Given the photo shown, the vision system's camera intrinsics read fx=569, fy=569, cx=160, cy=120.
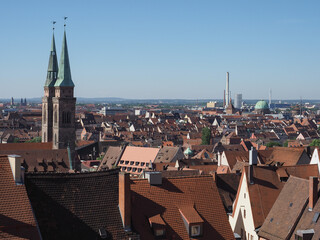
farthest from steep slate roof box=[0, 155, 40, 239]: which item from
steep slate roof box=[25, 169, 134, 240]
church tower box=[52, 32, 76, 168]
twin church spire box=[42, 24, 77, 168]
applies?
church tower box=[52, 32, 76, 168]

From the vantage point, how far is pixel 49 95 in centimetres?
12838

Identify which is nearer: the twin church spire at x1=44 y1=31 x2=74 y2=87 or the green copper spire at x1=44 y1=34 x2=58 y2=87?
the twin church spire at x1=44 y1=31 x2=74 y2=87

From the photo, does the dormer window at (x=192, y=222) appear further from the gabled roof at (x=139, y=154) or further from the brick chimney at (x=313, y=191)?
the gabled roof at (x=139, y=154)

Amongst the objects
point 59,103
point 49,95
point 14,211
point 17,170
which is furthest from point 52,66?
point 14,211

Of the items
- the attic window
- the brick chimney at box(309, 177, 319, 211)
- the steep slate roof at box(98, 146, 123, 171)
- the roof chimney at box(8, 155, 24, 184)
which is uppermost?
the roof chimney at box(8, 155, 24, 184)

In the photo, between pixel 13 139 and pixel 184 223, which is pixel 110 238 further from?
pixel 13 139

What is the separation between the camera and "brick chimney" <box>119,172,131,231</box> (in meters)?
34.1

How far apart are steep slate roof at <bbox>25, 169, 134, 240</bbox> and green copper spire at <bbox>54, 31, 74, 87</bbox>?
299 ft

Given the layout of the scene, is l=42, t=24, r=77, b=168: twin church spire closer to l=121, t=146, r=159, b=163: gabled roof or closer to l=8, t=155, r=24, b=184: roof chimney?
l=121, t=146, r=159, b=163: gabled roof

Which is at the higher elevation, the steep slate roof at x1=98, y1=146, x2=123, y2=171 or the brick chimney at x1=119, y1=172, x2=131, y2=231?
the brick chimney at x1=119, y1=172, x2=131, y2=231

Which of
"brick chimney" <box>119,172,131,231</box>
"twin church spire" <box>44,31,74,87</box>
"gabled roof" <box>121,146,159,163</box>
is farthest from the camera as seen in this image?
"twin church spire" <box>44,31,74,87</box>

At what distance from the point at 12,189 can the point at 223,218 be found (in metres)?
13.9

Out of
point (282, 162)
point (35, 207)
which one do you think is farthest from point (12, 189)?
point (282, 162)

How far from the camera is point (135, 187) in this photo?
36.8 metres
